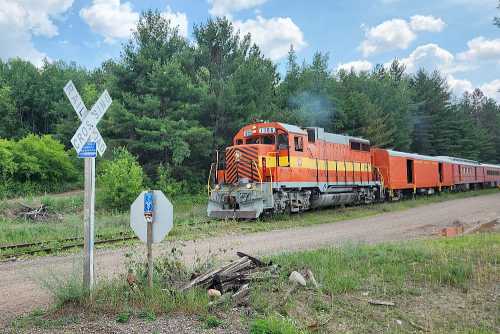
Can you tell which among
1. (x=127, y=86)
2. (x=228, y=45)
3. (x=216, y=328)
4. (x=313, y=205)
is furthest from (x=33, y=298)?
(x=228, y=45)

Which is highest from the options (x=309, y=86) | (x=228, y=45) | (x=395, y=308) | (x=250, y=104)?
(x=228, y=45)

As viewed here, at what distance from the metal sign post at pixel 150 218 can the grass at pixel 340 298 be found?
697 millimetres

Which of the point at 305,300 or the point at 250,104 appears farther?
the point at 250,104

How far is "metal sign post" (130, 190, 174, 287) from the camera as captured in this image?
6.57 metres

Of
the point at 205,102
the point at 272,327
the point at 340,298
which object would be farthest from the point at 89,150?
the point at 205,102

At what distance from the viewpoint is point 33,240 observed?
1409cm

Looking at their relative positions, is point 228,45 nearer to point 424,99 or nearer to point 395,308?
point 395,308

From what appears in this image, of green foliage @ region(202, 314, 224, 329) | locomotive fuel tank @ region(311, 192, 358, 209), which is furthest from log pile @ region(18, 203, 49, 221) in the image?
green foliage @ region(202, 314, 224, 329)

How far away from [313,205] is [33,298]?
15723 mm

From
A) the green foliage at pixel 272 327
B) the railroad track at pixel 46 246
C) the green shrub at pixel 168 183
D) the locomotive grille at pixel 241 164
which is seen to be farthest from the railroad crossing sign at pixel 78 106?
the green shrub at pixel 168 183

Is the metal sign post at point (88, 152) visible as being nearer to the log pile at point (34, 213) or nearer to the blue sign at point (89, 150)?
the blue sign at point (89, 150)

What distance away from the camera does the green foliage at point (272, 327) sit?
5.41m

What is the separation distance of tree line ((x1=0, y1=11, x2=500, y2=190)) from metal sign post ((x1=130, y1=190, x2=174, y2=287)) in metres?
19.9

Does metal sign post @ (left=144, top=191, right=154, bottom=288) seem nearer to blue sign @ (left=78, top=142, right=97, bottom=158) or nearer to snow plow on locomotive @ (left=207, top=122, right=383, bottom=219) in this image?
blue sign @ (left=78, top=142, right=97, bottom=158)
